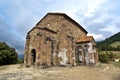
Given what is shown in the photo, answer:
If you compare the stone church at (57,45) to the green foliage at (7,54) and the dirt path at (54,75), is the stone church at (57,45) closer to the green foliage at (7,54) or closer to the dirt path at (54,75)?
the dirt path at (54,75)

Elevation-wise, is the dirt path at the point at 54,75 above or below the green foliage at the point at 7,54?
below

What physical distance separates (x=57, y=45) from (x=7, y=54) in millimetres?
14961

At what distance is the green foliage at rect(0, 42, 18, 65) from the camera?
128 ft

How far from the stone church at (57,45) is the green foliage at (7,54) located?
972cm

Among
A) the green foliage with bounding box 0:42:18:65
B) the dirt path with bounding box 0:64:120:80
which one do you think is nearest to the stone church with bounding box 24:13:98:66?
the dirt path with bounding box 0:64:120:80

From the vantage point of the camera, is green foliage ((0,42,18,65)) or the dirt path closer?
the dirt path

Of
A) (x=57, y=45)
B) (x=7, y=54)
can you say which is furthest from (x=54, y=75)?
(x=7, y=54)

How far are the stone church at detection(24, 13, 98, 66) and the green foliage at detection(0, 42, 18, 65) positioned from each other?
9723 millimetres

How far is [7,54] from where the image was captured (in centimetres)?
3978

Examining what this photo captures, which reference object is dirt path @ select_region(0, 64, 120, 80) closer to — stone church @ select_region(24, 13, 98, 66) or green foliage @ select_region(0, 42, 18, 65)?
stone church @ select_region(24, 13, 98, 66)

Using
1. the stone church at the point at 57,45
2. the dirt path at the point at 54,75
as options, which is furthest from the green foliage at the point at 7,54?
the dirt path at the point at 54,75

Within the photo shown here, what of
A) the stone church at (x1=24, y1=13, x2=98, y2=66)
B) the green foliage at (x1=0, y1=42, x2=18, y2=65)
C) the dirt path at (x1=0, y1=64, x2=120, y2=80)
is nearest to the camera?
the dirt path at (x1=0, y1=64, x2=120, y2=80)

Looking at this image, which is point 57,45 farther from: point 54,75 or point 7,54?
point 7,54

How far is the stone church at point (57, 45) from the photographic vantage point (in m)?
29.2
